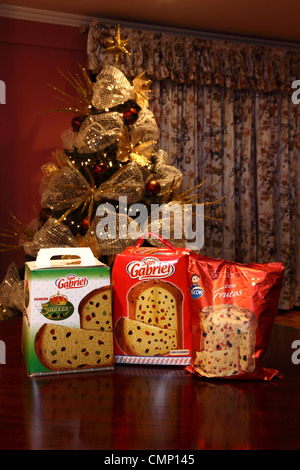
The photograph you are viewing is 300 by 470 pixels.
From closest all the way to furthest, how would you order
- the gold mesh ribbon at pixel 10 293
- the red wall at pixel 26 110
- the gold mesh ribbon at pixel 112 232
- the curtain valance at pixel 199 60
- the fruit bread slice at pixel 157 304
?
the fruit bread slice at pixel 157 304
the gold mesh ribbon at pixel 112 232
the gold mesh ribbon at pixel 10 293
the red wall at pixel 26 110
the curtain valance at pixel 199 60

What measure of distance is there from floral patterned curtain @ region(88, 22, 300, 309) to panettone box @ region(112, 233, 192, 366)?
3.44m

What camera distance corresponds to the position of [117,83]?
275 cm

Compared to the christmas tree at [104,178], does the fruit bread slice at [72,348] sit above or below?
below

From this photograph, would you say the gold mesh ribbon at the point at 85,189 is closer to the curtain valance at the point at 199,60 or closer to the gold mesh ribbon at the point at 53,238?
the gold mesh ribbon at the point at 53,238

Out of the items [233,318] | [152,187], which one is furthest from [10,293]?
[233,318]

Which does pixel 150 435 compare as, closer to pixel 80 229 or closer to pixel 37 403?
pixel 37 403

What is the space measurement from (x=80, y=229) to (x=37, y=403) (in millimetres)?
1892

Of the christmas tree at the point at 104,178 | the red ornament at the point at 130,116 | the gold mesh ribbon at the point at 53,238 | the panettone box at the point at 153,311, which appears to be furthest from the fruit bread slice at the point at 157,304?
the red ornament at the point at 130,116

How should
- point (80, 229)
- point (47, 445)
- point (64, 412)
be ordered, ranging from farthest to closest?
point (80, 229) < point (64, 412) < point (47, 445)

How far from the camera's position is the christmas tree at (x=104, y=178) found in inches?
98.3

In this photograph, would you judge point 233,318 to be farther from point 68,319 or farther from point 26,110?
point 26,110

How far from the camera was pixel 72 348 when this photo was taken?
37.0 inches

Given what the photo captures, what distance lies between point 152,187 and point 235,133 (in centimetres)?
228

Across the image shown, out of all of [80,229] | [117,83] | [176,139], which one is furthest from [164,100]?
[80,229]
